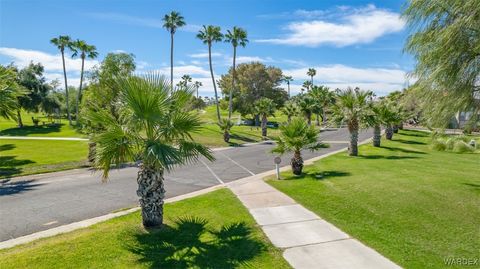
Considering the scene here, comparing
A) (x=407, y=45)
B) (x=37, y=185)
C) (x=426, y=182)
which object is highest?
(x=407, y=45)

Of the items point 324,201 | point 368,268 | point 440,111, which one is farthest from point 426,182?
point 368,268

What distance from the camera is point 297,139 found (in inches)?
669

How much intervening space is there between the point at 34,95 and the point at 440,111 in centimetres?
6138

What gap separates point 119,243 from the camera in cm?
859

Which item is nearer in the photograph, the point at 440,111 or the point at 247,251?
the point at 247,251

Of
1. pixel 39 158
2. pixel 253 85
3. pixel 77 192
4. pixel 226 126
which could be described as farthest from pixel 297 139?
pixel 253 85

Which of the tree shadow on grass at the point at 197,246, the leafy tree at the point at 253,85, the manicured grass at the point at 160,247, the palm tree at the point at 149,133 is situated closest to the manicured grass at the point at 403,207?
the manicured grass at the point at 160,247

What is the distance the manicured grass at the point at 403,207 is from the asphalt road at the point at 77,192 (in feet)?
14.8

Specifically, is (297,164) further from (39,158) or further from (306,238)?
(39,158)

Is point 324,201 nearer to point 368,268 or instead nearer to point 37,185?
point 368,268

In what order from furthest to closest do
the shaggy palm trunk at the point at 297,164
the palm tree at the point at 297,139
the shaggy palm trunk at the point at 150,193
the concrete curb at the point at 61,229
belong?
the shaggy palm trunk at the point at 297,164, the palm tree at the point at 297,139, the shaggy palm trunk at the point at 150,193, the concrete curb at the point at 61,229

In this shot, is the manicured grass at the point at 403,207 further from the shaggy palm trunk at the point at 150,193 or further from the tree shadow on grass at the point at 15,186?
the tree shadow on grass at the point at 15,186

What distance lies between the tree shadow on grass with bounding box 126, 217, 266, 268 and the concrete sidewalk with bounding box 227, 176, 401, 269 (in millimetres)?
736

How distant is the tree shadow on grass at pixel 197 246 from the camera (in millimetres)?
7539
